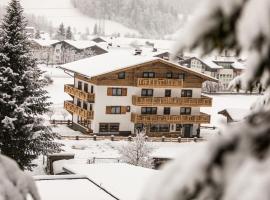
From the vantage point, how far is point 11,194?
188 cm

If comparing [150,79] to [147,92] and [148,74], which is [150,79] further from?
[147,92]

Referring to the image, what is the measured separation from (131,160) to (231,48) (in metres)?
27.5

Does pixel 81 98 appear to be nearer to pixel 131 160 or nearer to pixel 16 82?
pixel 131 160

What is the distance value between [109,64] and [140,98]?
Result: 4.13 metres

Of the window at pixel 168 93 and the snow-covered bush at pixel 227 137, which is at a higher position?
the window at pixel 168 93

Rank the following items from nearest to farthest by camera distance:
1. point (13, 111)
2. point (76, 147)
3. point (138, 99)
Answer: point (13, 111)
point (76, 147)
point (138, 99)

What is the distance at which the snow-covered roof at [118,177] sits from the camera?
609 inches

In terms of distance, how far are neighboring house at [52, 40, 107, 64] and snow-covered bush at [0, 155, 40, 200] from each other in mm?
90227

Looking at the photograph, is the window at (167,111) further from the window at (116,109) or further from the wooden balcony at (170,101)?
the window at (116,109)

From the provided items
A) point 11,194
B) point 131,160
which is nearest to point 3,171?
point 11,194

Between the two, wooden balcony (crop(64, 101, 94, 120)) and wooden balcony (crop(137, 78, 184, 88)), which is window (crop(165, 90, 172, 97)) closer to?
wooden balcony (crop(137, 78, 184, 88))

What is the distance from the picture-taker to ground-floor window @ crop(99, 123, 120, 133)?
41.1 metres

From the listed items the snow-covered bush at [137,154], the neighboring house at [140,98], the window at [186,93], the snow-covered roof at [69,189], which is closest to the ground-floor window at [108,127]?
the neighboring house at [140,98]

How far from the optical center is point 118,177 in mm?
18156
